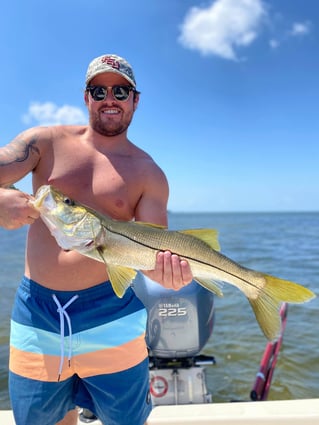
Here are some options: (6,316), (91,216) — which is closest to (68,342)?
(91,216)

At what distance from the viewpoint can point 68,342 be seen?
7.85 feet

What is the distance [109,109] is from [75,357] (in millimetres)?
1742

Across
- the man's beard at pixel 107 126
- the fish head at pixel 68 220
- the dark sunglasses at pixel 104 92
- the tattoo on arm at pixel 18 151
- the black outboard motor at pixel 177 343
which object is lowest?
the black outboard motor at pixel 177 343

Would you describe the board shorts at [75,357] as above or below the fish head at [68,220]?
below

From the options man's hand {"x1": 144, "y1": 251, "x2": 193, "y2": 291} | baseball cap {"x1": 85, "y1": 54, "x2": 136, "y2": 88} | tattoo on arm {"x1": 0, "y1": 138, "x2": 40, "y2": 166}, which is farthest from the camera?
baseball cap {"x1": 85, "y1": 54, "x2": 136, "y2": 88}

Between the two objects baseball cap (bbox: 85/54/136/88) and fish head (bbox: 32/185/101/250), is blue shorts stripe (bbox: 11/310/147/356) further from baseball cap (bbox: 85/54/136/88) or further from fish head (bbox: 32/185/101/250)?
baseball cap (bbox: 85/54/136/88)

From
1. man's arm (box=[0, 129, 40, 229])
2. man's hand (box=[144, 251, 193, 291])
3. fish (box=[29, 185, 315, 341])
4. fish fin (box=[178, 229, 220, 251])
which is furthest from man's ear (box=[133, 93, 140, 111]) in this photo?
man's hand (box=[144, 251, 193, 291])

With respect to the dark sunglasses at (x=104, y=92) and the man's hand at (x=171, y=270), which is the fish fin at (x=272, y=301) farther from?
the dark sunglasses at (x=104, y=92)

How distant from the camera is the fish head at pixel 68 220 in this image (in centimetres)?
217

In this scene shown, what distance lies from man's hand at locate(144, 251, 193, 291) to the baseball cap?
1.37m

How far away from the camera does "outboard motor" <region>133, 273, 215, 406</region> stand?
143 inches

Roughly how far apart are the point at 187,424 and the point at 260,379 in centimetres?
171

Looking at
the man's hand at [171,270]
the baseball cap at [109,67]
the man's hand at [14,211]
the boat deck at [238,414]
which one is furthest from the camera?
the boat deck at [238,414]

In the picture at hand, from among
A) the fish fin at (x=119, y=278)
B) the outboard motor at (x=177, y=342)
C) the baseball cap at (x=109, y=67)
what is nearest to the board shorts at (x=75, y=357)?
the fish fin at (x=119, y=278)
